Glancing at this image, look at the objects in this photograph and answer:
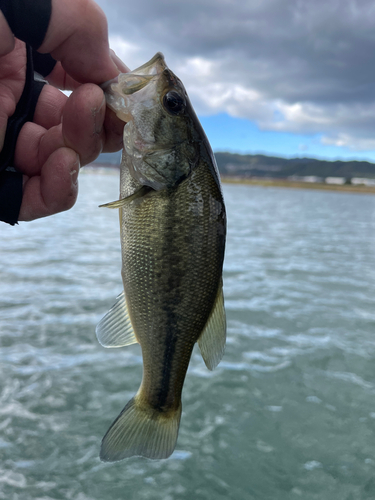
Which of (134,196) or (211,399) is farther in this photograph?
(211,399)

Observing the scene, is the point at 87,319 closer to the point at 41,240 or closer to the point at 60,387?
the point at 60,387

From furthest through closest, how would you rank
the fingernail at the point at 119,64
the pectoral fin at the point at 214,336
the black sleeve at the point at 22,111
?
the fingernail at the point at 119,64 → the pectoral fin at the point at 214,336 → the black sleeve at the point at 22,111

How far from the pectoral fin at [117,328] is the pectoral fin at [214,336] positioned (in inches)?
17.9

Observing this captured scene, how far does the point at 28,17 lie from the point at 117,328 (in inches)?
72.8

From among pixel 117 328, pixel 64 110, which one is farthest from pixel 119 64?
pixel 117 328

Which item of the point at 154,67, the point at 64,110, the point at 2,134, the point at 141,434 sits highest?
the point at 154,67

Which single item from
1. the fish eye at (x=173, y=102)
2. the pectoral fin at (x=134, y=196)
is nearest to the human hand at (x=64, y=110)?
the fish eye at (x=173, y=102)

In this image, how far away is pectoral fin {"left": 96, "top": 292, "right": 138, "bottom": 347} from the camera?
2.44 metres

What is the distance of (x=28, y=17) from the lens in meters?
2.06

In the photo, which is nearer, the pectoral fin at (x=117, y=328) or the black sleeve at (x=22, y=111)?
the black sleeve at (x=22, y=111)

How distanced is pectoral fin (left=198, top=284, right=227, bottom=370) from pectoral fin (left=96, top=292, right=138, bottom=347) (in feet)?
1.49

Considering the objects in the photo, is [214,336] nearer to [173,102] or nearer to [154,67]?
[173,102]

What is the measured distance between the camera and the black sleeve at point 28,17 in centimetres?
199

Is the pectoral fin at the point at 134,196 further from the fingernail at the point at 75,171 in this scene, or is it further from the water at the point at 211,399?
the water at the point at 211,399
